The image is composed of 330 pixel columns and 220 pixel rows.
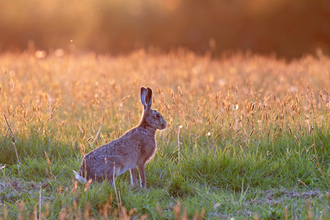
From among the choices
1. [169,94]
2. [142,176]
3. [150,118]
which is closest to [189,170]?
[142,176]

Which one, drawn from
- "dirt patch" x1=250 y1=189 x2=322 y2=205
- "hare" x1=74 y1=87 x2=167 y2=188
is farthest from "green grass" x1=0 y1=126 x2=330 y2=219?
"hare" x1=74 y1=87 x2=167 y2=188

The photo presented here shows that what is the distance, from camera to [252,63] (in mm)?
13406

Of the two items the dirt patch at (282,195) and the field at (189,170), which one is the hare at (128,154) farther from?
the dirt patch at (282,195)

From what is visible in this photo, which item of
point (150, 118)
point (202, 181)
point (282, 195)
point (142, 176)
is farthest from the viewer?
point (150, 118)

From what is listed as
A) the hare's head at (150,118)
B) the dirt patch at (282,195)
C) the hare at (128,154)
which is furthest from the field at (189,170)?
the hare's head at (150,118)

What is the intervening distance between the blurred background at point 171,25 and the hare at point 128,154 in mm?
20974

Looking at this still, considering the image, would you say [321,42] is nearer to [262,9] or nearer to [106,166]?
[262,9]

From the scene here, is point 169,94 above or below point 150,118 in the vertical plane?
below

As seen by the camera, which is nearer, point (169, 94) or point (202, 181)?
point (202, 181)

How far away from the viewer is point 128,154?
4242 millimetres

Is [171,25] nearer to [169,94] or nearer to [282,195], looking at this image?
[169,94]


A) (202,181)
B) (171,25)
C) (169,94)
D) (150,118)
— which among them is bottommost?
(202,181)

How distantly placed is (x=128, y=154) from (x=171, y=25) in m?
25.3

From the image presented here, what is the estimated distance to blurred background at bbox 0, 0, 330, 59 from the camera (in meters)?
25.8
